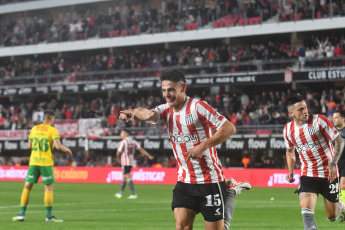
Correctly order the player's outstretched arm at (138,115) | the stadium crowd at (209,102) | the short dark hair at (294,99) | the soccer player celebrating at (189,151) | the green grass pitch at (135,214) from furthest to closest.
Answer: the stadium crowd at (209,102), the green grass pitch at (135,214), the short dark hair at (294,99), the soccer player celebrating at (189,151), the player's outstretched arm at (138,115)

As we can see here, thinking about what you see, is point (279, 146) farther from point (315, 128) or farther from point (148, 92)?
point (315, 128)

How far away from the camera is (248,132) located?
37688mm

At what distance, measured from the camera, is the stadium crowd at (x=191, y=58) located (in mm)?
38094

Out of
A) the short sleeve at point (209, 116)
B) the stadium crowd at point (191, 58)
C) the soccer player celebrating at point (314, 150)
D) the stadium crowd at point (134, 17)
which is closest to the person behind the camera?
the short sleeve at point (209, 116)

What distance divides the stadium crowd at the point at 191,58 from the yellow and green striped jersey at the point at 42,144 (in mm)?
24953

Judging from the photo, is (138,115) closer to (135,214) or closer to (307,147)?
(307,147)

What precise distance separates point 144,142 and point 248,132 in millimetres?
6577

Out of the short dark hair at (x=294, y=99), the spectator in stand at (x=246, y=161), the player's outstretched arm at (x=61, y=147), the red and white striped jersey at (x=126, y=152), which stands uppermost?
the short dark hair at (x=294, y=99)

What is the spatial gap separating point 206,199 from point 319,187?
11.2 ft

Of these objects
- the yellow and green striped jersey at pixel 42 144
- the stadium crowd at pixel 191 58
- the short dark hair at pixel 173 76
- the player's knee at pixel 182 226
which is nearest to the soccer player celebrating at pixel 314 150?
the player's knee at pixel 182 226

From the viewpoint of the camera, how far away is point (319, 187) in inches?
414

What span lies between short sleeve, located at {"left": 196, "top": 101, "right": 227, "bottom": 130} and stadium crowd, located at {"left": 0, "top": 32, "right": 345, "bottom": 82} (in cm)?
3009

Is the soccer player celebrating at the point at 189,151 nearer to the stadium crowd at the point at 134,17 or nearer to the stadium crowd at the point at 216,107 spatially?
the stadium crowd at the point at 216,107

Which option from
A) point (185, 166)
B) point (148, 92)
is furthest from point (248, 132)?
point (185, 166)
